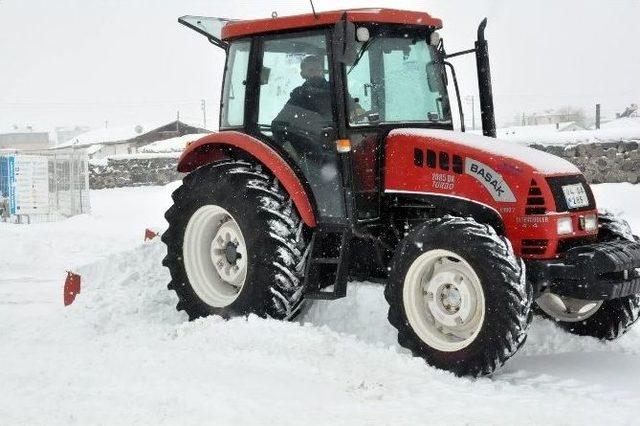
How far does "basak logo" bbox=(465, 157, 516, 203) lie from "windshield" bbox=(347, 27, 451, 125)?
85 cm

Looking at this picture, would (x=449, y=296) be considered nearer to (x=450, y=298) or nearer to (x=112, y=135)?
(x=450, y=298)

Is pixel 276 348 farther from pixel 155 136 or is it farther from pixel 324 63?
pixel 155 136

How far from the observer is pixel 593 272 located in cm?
486

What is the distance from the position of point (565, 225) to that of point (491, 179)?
529 mm

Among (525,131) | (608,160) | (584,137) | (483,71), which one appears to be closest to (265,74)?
(483,71)

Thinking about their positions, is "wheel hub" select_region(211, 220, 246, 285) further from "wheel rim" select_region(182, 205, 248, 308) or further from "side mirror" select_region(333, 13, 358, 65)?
"side mirror" select_region(333, 13, 358, 65)

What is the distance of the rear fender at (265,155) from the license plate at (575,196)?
1772mm

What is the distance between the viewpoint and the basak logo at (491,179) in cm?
515

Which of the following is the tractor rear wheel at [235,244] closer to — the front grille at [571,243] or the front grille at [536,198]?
the front grille at [536,198]

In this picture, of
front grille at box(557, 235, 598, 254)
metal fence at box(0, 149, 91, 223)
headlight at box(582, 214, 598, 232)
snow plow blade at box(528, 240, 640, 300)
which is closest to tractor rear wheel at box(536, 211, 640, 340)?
headlight at box(582, 214, 598, 232)

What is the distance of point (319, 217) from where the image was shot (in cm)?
604

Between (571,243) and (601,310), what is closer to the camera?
(571,243)

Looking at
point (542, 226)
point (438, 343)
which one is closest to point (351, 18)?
point (542, 226)

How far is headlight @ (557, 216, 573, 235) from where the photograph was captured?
16.8 ft
